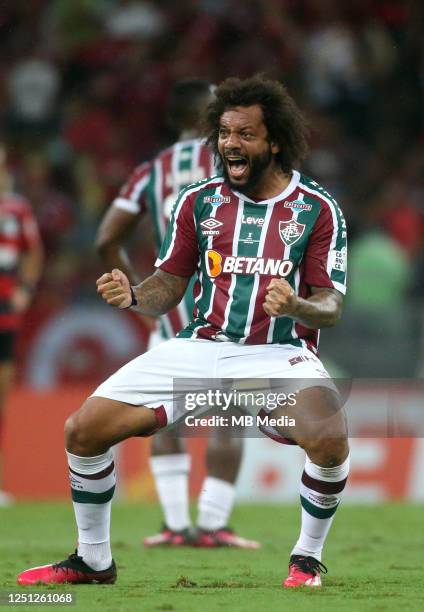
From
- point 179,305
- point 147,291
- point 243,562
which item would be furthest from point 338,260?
point 179,305

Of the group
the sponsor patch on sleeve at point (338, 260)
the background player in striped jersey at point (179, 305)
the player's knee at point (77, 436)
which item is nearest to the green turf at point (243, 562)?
the background player in striped jersey at point (179, 305)

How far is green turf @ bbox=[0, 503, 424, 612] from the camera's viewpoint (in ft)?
16.4

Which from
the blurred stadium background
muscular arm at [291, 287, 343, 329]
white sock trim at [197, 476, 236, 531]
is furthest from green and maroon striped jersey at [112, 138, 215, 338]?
the blurred stadium background

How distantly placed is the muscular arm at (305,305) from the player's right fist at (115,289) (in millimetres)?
528

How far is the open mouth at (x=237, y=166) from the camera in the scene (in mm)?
5457

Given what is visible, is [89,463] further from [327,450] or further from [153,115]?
[153,115]

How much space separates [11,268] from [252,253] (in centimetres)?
526

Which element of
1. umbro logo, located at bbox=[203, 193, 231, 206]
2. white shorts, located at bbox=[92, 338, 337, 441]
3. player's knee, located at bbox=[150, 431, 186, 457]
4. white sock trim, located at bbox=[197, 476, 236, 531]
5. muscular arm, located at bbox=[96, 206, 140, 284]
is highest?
umbro logo, located at bbox=[203, 193, 231, 206]

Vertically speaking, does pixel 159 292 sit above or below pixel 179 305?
above

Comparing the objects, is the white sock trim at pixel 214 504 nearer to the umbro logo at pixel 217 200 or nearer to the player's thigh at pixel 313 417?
the player's thigh at pixel 313 417

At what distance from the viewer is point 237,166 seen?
5.46 metres

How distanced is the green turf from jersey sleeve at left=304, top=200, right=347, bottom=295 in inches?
46.8

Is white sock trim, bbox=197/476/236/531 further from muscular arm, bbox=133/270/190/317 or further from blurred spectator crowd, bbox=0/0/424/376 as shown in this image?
blurred spectator crowd, bbox=0/0/424/376

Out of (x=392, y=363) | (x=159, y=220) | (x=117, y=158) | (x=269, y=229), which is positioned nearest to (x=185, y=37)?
(x=117, y=158)
